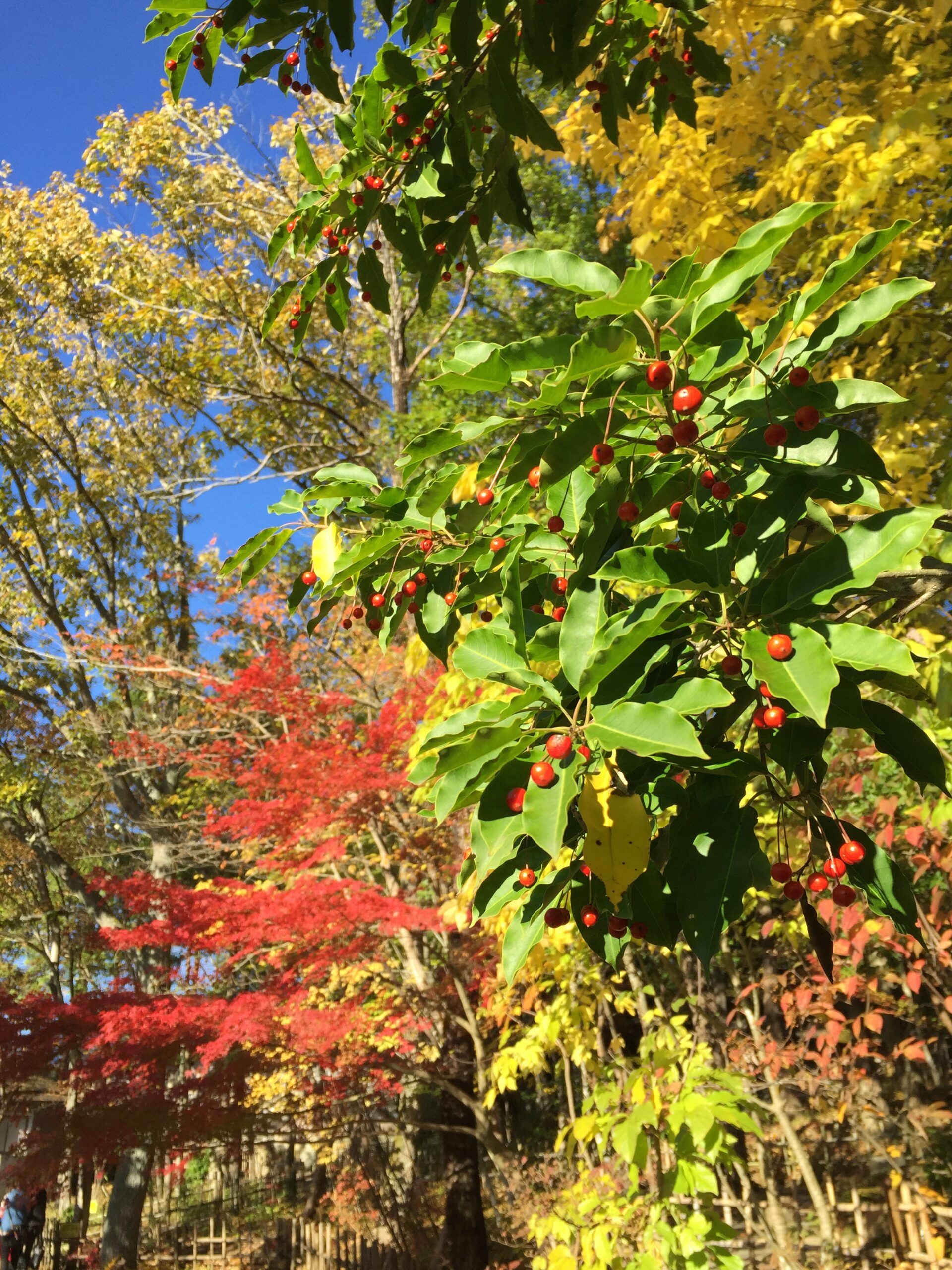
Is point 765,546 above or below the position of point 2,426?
below

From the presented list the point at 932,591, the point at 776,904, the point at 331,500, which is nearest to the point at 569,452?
the point at 331,500

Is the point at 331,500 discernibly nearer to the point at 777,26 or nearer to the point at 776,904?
the point at 777,26

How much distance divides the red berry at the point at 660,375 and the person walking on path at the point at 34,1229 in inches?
423

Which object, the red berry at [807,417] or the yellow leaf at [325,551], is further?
the yellow leaf at [325,551]

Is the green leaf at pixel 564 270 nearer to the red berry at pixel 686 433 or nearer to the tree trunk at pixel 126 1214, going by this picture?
the red berry at pixel 686 433

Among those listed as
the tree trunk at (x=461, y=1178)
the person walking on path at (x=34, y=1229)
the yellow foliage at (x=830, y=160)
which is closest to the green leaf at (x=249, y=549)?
the yellow foliage at (x=830, y=160)

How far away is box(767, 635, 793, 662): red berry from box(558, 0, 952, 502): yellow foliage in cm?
219

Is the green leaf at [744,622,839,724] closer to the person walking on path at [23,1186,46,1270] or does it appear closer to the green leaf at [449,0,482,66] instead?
the green leaf at [449,0,482,66]

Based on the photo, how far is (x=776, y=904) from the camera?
19.7 ft

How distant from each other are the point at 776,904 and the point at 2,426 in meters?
11.2

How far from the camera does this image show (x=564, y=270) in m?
1.11

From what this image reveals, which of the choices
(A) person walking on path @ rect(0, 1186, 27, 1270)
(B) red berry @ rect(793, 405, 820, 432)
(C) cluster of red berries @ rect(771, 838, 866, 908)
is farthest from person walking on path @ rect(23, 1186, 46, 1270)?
(B) red berry @ rect(793, 405, 820, 432)

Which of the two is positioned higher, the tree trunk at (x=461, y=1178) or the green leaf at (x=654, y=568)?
the green leaf at (x=654, y=568)

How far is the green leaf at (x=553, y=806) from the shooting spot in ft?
3.06
